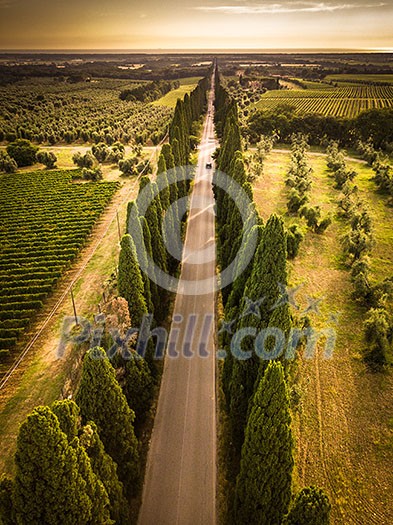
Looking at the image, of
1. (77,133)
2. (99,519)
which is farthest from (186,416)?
(77,133)

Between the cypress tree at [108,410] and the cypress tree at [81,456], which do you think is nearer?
the cypress tree at [81,456]

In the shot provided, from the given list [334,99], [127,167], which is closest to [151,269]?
[127,167]

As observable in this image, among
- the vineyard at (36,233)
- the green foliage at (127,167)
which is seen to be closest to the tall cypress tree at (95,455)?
the vineyard at (36,233)

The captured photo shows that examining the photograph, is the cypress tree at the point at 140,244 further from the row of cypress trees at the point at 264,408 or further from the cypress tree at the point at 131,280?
the row of cypress trees at the point at 264,408

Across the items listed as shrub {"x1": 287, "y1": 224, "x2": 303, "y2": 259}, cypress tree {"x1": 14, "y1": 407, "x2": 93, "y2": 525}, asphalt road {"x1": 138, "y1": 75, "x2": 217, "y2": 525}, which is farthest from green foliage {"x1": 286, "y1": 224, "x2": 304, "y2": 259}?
cypress tree {"x1": 14, "y1": 407, "x2": 93, "y2": 525}

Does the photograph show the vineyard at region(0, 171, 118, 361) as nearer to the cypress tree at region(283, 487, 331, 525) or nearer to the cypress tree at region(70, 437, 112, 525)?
the cypress tree at region(70, 437, 112, 525)

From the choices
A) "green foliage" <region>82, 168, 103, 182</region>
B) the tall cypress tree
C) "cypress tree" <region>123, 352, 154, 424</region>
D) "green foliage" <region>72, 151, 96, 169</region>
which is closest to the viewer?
the tall cypress tree
